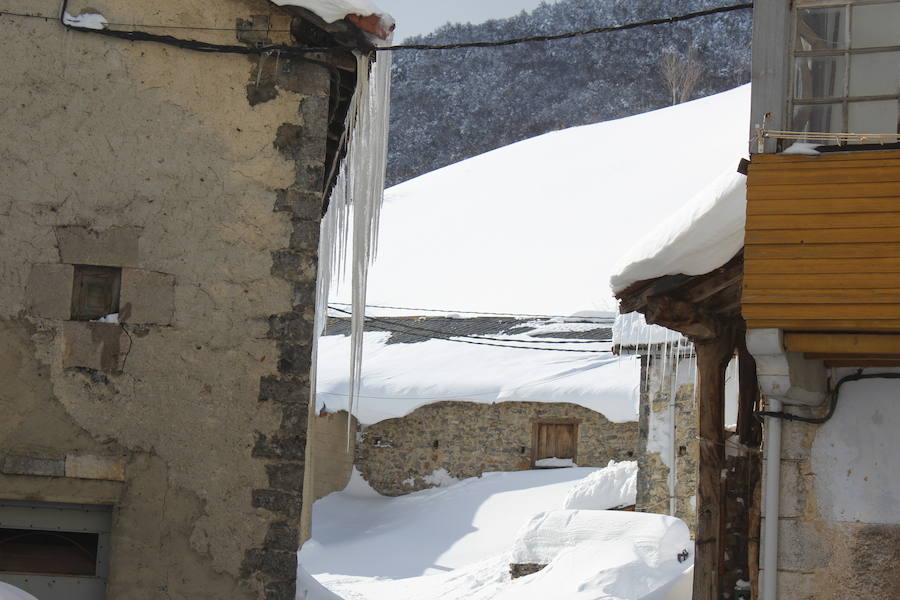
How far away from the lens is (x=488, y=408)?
20.1 metres

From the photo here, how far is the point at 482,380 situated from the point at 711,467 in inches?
516

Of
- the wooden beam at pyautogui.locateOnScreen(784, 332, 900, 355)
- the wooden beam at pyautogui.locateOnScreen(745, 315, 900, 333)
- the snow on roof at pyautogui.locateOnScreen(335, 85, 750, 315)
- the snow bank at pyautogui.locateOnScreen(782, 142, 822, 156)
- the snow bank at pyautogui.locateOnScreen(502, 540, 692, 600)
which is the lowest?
the snow bank at pyautogui.locateOnScreen(502, 540, 692, 600)

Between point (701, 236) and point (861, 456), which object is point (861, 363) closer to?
point (861, 456)

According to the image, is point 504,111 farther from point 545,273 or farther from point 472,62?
point 545,273

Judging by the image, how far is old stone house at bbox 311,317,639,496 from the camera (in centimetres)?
1954

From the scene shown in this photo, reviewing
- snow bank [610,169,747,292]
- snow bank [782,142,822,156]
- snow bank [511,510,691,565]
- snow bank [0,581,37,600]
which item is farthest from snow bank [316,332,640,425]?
snow bank [0,581,37,600]

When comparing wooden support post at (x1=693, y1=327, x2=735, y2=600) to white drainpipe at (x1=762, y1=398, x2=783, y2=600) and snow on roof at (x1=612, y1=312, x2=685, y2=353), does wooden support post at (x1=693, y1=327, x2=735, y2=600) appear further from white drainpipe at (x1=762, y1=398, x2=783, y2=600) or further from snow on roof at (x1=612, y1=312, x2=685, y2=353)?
snow on roof at (x1=612, y1=312, x2=685, y2=353)

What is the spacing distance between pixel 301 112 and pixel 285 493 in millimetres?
1828

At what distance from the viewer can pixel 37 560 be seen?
5871 mm

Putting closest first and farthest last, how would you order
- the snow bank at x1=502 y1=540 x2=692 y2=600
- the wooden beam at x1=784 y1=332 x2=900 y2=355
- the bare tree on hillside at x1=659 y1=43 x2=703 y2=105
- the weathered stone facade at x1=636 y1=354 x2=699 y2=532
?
the wooden beam at x1=784 y1=332 x2=900 y2=355, the snow bank at x1=502 y1=540 x2=692 y2=600, the weathered stone facade at x1=636 y1=354 x2=699 y2=532, the bare tree on hillside at x1=659 y1=43 x2=703 y2=105

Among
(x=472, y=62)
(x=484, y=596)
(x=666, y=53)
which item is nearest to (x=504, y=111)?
(x=472, y=62)

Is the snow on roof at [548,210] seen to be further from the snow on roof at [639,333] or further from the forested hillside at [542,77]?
the forested hillside at [542,77]

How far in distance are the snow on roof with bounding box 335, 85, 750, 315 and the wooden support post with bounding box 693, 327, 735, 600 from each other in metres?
15.2

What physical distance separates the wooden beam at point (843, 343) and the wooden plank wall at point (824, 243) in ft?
0.14
